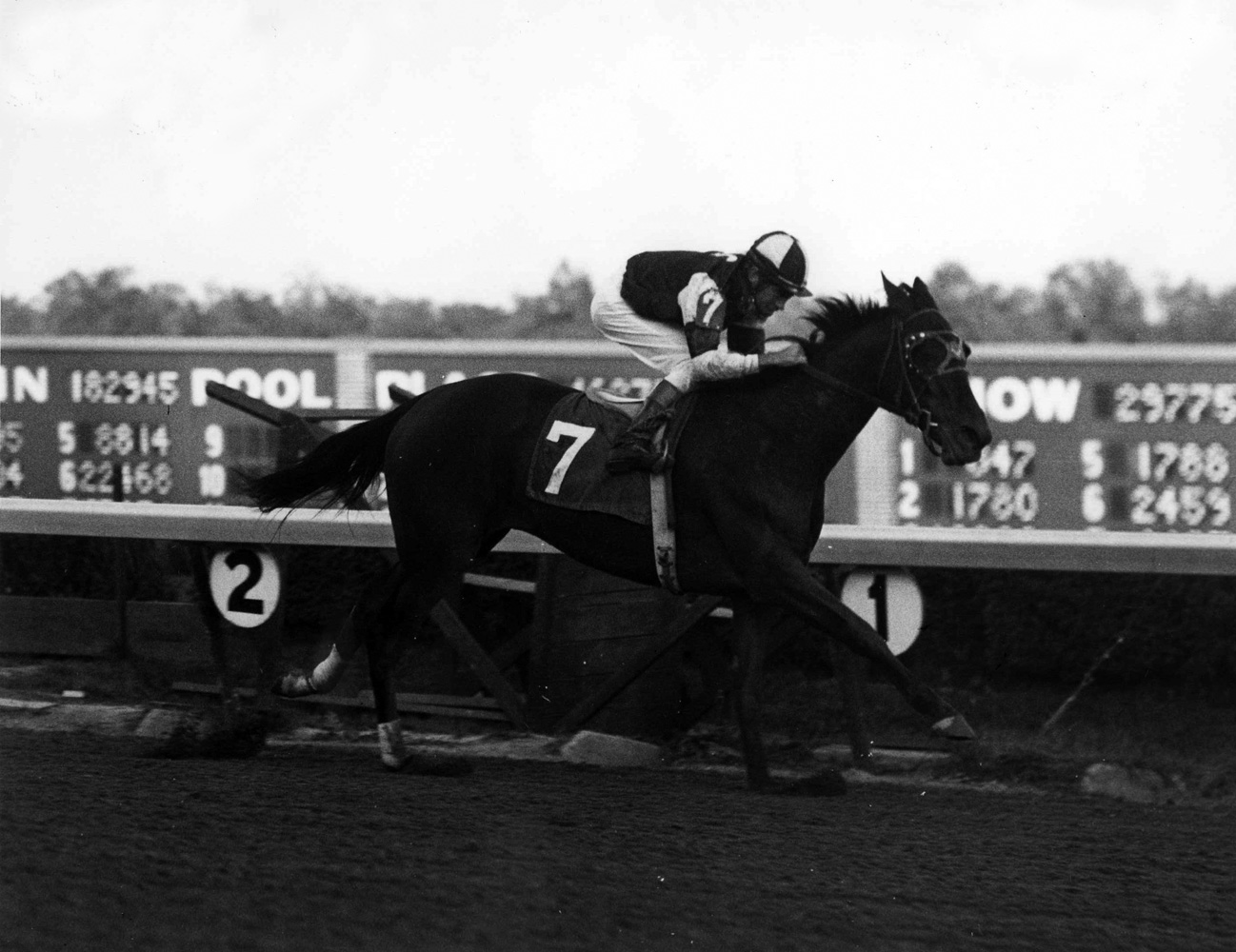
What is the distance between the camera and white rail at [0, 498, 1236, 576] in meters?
6.57

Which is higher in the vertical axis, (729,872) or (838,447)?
(838,447)

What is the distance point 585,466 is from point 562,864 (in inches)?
64.7

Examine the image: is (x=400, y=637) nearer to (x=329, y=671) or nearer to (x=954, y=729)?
(x=329, y=671)

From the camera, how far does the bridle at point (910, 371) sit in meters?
5.36

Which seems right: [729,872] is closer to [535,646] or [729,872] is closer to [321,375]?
[535,646]

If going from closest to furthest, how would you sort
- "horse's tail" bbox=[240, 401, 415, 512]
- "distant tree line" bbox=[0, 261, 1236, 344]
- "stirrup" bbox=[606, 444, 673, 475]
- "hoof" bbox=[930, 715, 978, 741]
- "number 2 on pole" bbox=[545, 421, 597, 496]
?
"hoof" bbox=[930, 715, 978, 741], "stirrup" bbox=[606, 444, 673, 475], "number 2 on pole" bbox=[545, 421, 597, 496], "horse's tail" bbox=[240, 401, 415, 512], "distant tree line" bbox=[0, 261, 1236, 344]

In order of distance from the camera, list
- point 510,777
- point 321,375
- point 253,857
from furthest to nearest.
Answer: point 321,375, point 510,777, point 253,857

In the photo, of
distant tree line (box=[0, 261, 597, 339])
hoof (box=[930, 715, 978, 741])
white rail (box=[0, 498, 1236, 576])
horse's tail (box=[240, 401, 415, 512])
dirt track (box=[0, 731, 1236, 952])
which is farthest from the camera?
distant tree line (box=[0, 261, 597, 339])

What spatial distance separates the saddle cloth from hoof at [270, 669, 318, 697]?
42.0 inches

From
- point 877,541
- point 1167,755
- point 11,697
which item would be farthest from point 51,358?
point 1167,755

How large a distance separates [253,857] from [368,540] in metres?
2.92

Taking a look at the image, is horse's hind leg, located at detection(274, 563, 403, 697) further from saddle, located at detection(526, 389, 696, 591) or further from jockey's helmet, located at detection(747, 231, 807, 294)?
jockey's helmet, located at detection(747, 231, 807, 294)

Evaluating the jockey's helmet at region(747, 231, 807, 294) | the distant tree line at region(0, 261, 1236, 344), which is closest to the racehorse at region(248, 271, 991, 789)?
the jockey's helmet at region(747, 231, 807, 294)

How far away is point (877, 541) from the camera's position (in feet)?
22.0
